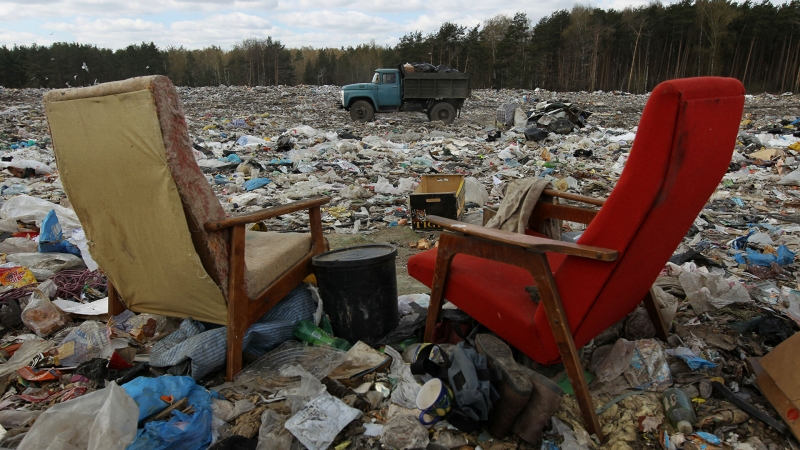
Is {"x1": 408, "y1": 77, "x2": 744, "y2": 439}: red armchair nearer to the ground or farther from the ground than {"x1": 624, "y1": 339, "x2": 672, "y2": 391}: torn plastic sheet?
farther from the ground

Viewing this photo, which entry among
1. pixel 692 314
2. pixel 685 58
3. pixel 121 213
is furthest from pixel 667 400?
pixel 685 58

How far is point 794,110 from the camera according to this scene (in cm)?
1521

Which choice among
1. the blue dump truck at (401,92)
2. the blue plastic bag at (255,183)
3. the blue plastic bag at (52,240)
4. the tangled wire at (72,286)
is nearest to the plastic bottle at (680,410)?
the tangled wire at (72,286)

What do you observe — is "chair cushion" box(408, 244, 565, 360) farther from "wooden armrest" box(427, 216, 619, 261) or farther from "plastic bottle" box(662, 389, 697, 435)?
"plastic bottle" box(662, 389, 697, 435)

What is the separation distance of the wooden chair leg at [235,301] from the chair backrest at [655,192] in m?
1.26

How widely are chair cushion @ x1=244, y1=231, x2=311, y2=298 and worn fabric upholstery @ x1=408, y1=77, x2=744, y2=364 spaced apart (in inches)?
42.6

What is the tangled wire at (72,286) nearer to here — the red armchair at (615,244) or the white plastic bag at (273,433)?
the white plastic bag at (273,433)

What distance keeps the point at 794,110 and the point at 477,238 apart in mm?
18741

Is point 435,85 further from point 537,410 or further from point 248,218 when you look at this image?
point 537,410

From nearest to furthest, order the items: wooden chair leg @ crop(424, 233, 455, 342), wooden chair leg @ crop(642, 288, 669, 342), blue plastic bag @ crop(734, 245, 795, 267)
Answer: wooden chair leg @ crop(424, 233, 455, 342), wooden chair leg @ crop(642, 288, 669, 342), blue plastic bag @ crop(734, 245, 795, 267)

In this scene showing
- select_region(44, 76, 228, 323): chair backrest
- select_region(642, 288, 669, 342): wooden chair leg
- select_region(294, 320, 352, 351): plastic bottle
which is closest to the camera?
select_region(44, 76, 228, 323): chair backrest

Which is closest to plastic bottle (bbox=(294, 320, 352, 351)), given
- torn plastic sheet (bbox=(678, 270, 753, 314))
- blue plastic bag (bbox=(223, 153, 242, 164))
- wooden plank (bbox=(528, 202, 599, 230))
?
wooden plank (bbox=(528, 202, 599, 230))

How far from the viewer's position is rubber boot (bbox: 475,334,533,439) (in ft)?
5.19

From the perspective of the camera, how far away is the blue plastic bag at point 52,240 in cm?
357
